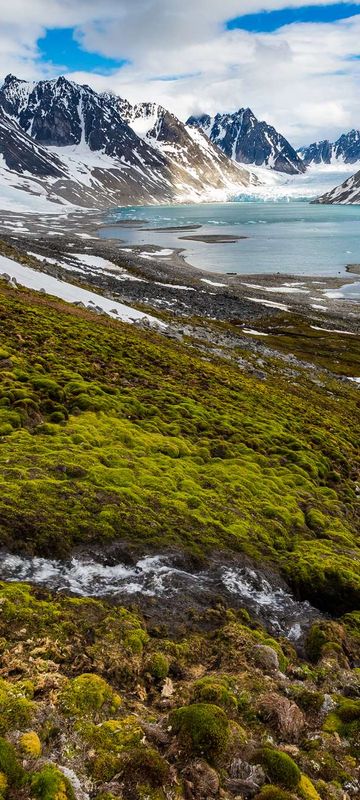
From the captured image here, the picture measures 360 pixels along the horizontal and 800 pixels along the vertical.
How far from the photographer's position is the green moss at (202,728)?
8.45 m

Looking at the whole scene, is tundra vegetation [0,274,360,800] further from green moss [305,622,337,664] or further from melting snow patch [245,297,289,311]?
melting snow patch [245,297,289,311]

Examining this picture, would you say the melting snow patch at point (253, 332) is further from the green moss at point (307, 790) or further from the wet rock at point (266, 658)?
the green moss at point (307, 790)

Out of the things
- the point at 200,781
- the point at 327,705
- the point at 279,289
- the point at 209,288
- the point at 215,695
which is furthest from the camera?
the point at 279,289

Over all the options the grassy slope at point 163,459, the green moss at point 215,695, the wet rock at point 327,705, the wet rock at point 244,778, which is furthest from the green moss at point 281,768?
the grassy slope at point 163,459

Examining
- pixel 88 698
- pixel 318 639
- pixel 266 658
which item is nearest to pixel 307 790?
pixel 266 658

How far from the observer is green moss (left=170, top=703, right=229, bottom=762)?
845 centimetres

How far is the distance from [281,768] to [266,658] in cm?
325

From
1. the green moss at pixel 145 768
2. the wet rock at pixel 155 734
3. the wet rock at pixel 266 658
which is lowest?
the wet rock at pixel 266 658

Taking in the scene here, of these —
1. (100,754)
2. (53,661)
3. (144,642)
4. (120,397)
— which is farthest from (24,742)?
(120,397)

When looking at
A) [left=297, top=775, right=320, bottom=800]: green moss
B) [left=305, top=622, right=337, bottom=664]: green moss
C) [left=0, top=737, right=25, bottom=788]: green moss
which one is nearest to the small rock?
[left=297, top=775, right=320, bottom=800]: green moss

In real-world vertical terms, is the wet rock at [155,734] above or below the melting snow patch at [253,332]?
above

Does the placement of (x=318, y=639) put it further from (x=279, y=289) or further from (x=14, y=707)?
(x=279, y=289)

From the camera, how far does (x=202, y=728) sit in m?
8.66

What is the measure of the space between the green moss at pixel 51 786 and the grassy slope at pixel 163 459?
6795mm
